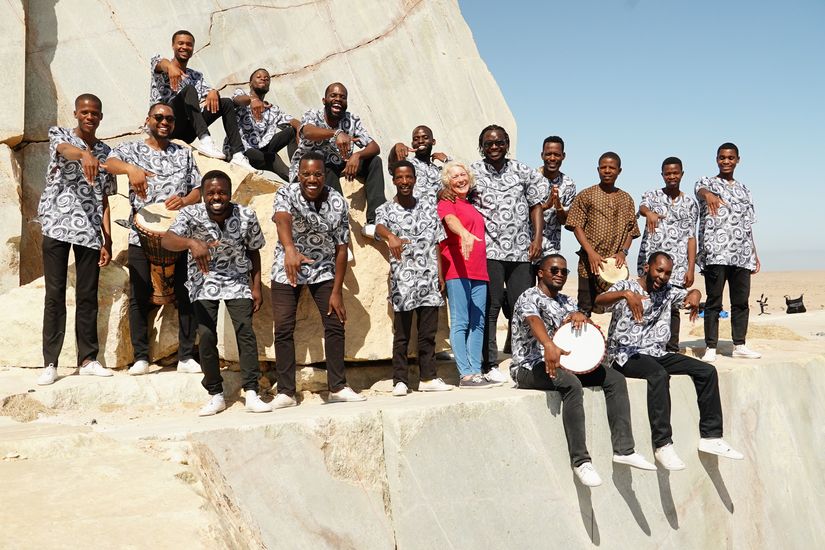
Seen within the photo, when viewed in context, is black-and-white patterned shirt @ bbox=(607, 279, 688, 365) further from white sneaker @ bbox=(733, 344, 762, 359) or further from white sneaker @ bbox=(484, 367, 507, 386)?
white sneaker @ bbox=(733, 344, 762, 359)

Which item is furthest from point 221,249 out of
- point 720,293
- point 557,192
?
point 720,293

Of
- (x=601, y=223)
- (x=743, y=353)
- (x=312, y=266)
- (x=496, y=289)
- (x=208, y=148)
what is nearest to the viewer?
(x=312, y=266)

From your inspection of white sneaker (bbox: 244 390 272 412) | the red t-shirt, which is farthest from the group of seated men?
the red t-shirt

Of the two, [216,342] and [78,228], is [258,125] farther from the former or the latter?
[216,342]

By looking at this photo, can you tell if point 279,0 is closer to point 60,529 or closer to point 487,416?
point 487,416

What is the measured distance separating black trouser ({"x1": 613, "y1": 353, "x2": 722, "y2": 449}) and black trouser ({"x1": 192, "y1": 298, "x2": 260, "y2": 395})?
245 cm

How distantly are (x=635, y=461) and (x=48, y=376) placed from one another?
3713 mm

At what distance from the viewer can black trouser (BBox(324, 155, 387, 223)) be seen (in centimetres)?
588

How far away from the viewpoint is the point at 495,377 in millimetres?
5613

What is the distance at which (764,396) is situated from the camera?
612 centimetres

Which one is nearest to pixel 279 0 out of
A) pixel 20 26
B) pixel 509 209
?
pixel 20 26

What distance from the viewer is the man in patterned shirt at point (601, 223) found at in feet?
19.9

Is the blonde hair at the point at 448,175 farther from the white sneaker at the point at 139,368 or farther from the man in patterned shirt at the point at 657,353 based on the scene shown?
the white sneaker at the point at 139,368

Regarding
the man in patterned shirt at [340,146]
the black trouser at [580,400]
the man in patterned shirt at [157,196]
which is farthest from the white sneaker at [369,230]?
the black trouser at [580,400]
